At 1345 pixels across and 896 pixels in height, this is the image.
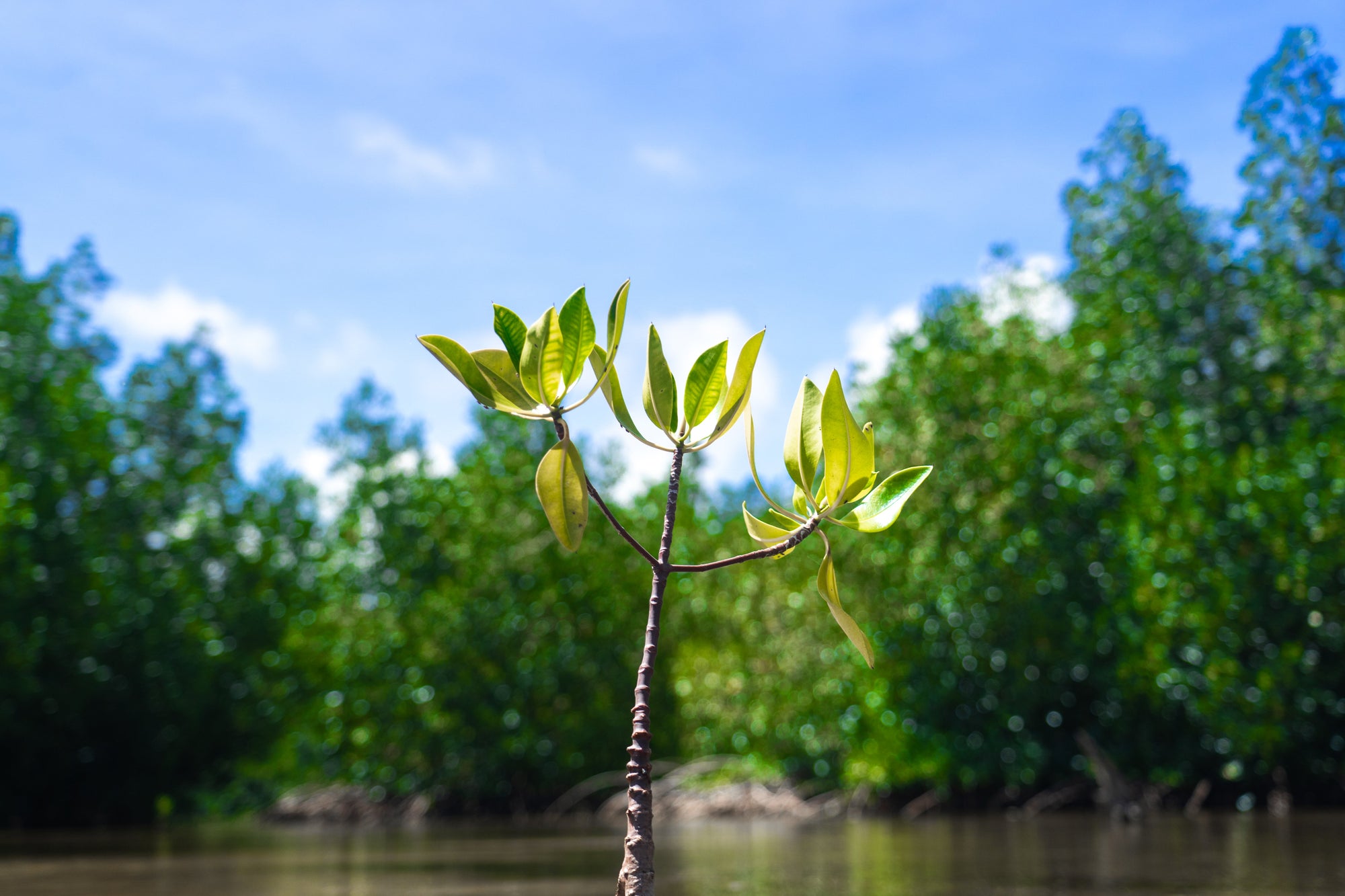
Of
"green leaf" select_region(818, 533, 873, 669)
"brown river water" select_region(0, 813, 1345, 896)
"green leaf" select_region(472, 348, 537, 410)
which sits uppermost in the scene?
"green leaf" select_region(472, 348, 537, 410)

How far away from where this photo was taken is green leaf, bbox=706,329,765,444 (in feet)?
8.96

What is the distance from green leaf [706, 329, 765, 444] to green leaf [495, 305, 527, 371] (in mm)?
501

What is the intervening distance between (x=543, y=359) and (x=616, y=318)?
202 mm

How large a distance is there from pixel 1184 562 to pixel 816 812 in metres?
6.17

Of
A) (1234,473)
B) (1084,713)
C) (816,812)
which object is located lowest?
(816,812)

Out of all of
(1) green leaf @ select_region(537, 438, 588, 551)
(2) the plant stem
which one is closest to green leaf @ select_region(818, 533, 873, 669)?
(2) the plant stem

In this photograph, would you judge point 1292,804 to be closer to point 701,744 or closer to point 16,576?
point 701,744

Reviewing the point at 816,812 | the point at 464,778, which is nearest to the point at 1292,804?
the point at 816,812

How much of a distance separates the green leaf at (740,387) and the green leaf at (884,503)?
34cm

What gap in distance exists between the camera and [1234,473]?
13.0 m

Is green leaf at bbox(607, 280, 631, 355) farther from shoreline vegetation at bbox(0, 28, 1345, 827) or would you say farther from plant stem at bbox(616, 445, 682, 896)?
shoreline vegetation at bbox(0, 28, 1345, 827)

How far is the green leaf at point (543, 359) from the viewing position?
2490 mm

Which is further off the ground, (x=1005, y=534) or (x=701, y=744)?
(x=1005, y=534)

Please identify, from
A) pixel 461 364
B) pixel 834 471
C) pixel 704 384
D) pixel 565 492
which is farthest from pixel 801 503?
pixel 461 364
